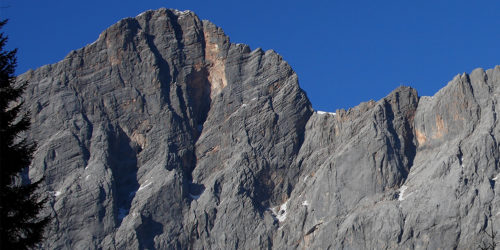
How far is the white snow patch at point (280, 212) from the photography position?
119931 millimetres

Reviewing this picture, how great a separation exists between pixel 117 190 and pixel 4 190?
9932cm

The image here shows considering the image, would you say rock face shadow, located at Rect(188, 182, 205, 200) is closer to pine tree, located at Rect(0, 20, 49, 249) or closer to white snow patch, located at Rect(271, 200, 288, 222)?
white snow patch, located at Rect(271, 200, 288, 222)

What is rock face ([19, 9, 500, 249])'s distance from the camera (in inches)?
4390

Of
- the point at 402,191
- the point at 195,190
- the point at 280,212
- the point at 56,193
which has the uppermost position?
the point at 56,193

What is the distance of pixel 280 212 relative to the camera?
121500mm

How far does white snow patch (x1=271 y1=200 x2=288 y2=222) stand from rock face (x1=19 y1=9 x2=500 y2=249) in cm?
22

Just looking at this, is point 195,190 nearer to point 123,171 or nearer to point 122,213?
point 122,213

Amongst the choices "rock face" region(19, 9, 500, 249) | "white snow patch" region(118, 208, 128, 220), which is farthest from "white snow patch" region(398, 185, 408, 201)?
"white snow patch" region(118, 208, 128, 220)

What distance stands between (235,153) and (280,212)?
33.5ft

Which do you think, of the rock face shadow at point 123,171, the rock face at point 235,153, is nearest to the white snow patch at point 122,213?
the rock face shadow at point 123,171

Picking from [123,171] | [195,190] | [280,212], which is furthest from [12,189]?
[123,171]

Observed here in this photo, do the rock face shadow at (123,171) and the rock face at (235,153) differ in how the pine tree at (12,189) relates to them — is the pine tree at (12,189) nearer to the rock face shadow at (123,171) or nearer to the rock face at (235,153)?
the rock face at (235,153)

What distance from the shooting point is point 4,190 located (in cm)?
2623

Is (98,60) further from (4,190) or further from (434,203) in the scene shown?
(4,190)
